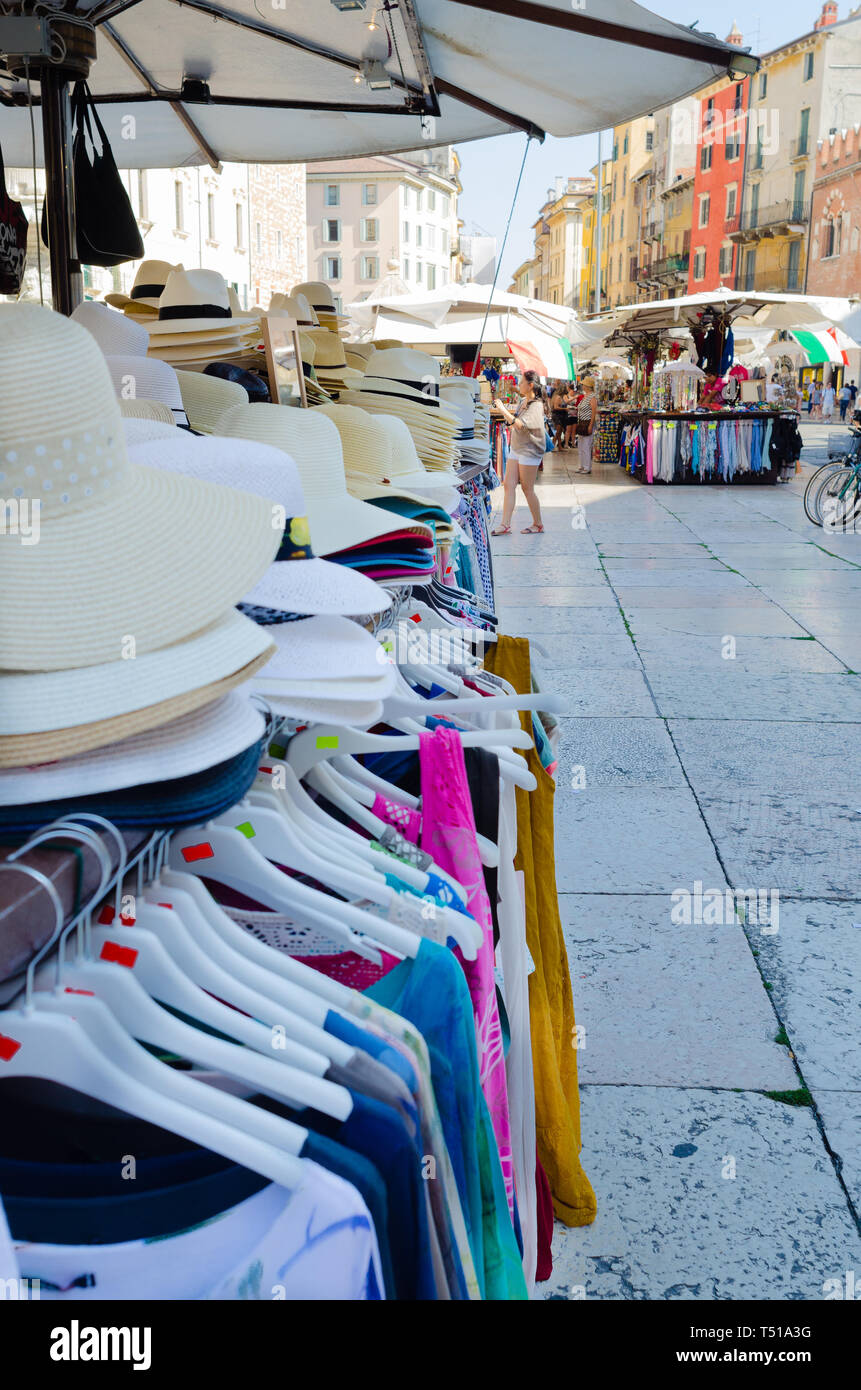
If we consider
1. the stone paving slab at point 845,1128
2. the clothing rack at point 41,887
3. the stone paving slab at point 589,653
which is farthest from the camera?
the stone paving slab at point 589,653

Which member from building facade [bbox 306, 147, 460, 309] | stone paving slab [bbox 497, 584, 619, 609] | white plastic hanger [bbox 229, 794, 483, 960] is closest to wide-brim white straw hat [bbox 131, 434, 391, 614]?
white plastic hanger [bbox 229, 794, 483, 960]

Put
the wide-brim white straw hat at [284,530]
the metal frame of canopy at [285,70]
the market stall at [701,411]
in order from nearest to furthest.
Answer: the wide-brim white straw hat at [284,530], the metal frame of canopy at [285,70], the market stall at [701,411]

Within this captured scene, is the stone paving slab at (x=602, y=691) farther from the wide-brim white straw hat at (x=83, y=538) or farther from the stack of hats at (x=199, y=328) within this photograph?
the wide-brim white straw hat at (x=83, y=538)

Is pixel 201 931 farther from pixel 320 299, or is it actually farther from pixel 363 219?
pixel 363 219

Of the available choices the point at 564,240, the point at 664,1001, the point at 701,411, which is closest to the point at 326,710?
the point at 664,1001

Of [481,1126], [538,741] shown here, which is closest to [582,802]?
[538,741]

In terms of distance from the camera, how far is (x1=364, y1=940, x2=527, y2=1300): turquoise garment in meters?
1.23

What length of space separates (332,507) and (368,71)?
3520 millimetres

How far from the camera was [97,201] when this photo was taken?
4777 millimetres

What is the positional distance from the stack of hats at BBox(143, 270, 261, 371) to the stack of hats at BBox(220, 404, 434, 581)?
177 centimetres

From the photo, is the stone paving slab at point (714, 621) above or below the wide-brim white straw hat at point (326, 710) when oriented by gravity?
below

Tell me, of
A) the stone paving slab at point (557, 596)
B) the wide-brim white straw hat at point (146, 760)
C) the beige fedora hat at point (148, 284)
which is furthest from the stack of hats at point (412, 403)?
the stone paving slab at point (557, 596)

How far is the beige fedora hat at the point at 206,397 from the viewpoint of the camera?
3.17 m

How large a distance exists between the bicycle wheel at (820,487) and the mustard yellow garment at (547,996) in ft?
38.0
